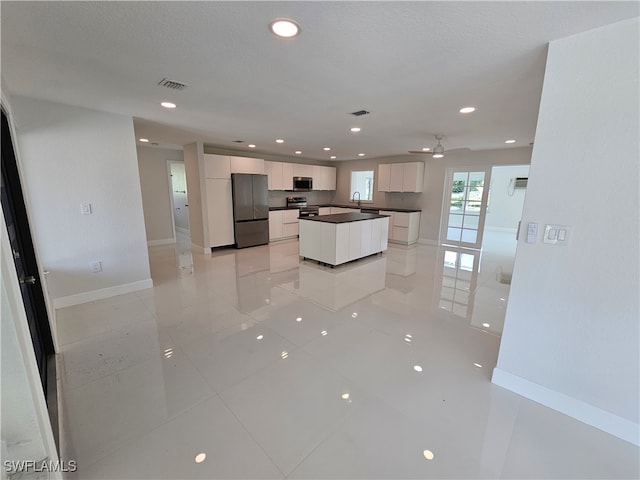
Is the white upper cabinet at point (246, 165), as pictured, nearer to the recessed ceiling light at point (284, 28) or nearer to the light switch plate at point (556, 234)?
the recessed ceiling light at point (284, 28)

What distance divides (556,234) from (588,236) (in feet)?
0.47

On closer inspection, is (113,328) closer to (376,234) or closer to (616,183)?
(616,183)

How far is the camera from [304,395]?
1827 mm

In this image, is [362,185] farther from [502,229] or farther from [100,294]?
[100,294]

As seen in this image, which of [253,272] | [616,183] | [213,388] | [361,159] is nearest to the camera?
[616,183]

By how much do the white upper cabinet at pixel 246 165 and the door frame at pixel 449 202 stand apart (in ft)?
14.9

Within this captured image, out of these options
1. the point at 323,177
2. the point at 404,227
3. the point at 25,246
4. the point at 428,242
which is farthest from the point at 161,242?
the point at 428,242

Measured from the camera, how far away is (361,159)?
803 cm

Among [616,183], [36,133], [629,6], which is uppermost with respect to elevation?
[629,6]

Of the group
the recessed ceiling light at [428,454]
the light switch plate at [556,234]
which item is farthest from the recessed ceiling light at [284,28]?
the recessed ceiling light at [428,454]

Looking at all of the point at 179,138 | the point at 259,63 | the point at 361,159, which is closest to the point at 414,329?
the point at 259,63

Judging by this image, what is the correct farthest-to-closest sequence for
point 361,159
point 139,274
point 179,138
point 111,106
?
1. point 361,159
2. point 179,138
3. point 139,274
4. point 111,106

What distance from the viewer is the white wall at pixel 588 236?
145 cm

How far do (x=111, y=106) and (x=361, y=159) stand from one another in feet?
20.6
